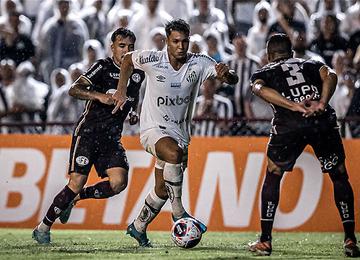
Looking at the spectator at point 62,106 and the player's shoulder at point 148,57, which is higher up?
the player's shoulder at point 148,57

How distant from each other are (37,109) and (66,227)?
2754mm

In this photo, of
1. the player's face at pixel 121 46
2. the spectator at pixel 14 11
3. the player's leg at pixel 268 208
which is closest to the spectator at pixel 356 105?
the player's face at pixel 121 46

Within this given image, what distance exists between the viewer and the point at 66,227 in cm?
1559

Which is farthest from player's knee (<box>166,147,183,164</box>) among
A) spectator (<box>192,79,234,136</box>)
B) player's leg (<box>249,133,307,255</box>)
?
spectator (<box>192,79,234,136</box>)

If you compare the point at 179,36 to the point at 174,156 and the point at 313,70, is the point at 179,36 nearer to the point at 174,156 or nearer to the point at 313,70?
the point at 174,156

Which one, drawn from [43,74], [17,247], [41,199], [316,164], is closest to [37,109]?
[43,74]

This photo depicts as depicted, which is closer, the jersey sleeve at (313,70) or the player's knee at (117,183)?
the jersey sleeve at (313,70)

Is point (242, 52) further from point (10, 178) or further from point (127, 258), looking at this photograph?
point (127, 258)

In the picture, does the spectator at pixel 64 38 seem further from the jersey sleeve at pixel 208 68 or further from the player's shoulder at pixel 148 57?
the jersey sleeve at pixel 208 68

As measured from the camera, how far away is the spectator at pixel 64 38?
718 inches

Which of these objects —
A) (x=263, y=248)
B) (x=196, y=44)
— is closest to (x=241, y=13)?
(x=196, y=44)

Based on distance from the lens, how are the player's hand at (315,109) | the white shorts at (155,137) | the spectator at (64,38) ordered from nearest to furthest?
the player's hand at (315,109), the white shorts at (155,137), the spectator at (64,38)

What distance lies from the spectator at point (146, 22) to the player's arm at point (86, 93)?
581cm

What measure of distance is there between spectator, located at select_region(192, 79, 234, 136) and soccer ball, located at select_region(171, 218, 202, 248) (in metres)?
5.07
